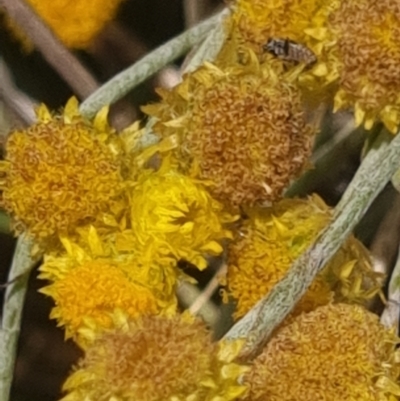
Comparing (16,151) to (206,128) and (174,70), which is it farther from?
(174,70)

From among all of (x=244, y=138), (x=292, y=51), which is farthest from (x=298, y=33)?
(x=244, y=138)

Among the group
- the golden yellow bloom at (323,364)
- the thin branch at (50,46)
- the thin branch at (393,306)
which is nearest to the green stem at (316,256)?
the golden yellow bloom at (323,364)

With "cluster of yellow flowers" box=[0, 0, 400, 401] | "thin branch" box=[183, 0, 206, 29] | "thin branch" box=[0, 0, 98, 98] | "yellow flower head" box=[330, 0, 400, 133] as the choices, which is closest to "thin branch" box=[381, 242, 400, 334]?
"cluster of yellow flowers" box=[0, 0, 400, 401]

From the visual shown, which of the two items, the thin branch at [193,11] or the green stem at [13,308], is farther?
the thin branch at [193,11]

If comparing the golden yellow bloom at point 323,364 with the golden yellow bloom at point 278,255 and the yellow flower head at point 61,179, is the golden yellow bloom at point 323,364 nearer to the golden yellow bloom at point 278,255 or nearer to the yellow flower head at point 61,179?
the golden yellow bloom at point 278,255

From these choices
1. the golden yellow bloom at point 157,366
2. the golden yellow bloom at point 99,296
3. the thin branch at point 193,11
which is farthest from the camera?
the thin branch at point 193,11

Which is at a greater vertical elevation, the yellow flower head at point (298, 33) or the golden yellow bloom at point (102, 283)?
the yellow flower head at point (298, 33)

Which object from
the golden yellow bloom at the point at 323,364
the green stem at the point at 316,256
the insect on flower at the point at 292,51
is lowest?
the golden yellow bloom at the point at 323,364
